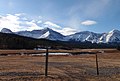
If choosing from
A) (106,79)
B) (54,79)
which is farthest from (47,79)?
(106,79)

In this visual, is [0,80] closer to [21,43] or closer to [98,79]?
[98,79]

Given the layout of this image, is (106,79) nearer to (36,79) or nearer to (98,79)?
(98,79)

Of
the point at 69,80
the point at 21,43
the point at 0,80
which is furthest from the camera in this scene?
the point at 21,43

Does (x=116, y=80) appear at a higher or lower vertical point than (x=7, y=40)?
lower

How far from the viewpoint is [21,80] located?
927 inches

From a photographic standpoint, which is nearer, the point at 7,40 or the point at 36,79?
the point at 36,79

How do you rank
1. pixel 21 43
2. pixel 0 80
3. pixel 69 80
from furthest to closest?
pixel 21 43 → pixel 69 80 → pixel 0 80

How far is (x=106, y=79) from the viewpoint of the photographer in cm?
2630

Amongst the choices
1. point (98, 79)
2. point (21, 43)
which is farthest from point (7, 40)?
point (98, 79)

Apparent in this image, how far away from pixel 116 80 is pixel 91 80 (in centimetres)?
256

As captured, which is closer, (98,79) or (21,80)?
(21,80)

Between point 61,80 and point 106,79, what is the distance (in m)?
4.90

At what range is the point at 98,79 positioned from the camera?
26250 mm

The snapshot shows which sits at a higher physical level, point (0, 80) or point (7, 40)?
point (7, 40)
